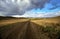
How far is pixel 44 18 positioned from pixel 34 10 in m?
0.28

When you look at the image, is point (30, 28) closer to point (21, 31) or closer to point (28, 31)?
point (28, 31)

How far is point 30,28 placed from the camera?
126 inches

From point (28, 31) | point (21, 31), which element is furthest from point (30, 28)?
point (21, 31)

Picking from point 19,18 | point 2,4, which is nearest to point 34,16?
point 19,18

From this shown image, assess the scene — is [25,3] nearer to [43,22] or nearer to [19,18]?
[19,18]

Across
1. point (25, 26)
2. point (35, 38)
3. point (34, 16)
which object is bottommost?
point (35, 38)

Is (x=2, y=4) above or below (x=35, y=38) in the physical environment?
above

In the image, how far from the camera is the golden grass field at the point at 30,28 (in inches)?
124

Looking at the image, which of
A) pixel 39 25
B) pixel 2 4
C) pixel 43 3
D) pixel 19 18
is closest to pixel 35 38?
pixel 39 25

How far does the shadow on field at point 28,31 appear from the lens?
313 cm

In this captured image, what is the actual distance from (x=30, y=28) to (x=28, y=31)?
0.28 feet

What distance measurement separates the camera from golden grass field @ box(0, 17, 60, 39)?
314 cm

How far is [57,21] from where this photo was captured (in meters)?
3.20

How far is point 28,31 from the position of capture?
3156mm
